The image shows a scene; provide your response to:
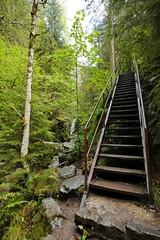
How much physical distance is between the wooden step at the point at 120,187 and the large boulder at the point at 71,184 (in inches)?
16.1

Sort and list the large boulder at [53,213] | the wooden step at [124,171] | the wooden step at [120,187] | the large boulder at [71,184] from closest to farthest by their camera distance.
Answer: the large boulder at [53,213] < the wooden step at [120,187] < the wooden step at [124,171] < the large boulder at [71,184]

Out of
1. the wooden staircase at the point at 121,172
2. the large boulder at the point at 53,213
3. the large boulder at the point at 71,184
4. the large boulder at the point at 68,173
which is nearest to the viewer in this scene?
the large boulder at the point at 53,213

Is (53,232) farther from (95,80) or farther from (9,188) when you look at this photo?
(95,80)

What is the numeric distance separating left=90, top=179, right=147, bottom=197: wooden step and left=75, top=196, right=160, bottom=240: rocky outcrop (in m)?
0.19

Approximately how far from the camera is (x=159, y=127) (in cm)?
319

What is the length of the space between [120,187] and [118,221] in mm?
753

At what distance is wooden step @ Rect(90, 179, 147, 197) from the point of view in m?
2.59

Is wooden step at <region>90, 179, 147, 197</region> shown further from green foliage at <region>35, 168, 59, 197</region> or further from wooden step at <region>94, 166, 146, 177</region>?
green foliage at <region>35, 168, 59, 197</region>

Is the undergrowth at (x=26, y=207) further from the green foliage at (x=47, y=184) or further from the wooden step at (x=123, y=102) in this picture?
the wooden step at (x=123, y=102)

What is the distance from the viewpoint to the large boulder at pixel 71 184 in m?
3.22

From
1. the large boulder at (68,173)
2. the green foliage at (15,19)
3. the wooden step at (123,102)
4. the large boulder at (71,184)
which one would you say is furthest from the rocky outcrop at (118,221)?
the green foliage at (15,19)

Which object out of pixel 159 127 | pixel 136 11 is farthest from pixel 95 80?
pixel 159 127

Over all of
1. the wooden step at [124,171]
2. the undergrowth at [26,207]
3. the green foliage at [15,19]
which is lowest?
the undergrowth at [26,207]

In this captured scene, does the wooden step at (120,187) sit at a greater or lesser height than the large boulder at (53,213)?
greater
